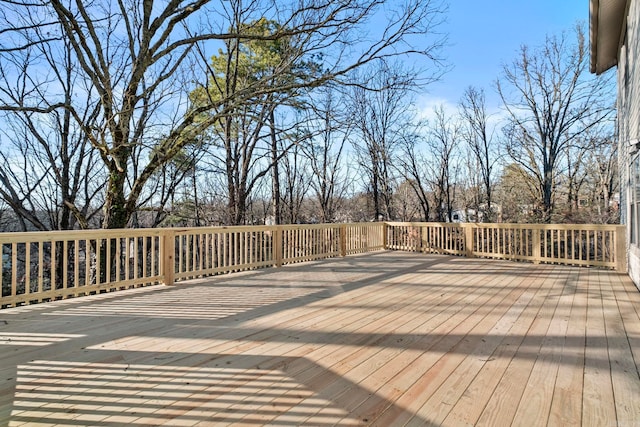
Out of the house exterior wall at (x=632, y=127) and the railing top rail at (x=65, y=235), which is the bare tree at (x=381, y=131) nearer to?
the house exterior wall at (x=632, y=127)

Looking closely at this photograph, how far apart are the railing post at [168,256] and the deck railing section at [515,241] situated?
6.10 metres

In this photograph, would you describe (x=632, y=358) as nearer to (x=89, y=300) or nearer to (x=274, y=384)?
(x=274, y=384)

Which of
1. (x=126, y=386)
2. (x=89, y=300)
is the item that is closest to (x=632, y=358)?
(x=126, y=386)

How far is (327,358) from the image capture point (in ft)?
7.29

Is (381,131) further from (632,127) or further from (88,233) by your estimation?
(88,233)

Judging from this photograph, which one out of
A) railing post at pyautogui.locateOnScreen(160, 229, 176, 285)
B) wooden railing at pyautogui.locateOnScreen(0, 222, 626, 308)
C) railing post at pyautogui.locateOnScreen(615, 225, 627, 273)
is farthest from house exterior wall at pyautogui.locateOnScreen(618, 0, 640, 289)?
railing post at pyautogui.locateOnScreen(160, 229, 176, 285)

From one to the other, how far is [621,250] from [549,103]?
764 cm

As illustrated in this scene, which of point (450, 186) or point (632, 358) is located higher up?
point (450, 186)

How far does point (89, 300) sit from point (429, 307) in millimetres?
4029

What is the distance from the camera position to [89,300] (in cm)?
394

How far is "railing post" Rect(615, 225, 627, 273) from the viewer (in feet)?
17.9

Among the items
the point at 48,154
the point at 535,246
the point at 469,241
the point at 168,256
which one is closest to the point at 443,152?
the point at 469,241

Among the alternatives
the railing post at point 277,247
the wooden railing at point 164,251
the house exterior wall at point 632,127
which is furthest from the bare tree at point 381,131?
the house exterior wall at point 632,127

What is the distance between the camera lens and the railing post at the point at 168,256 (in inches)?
186
